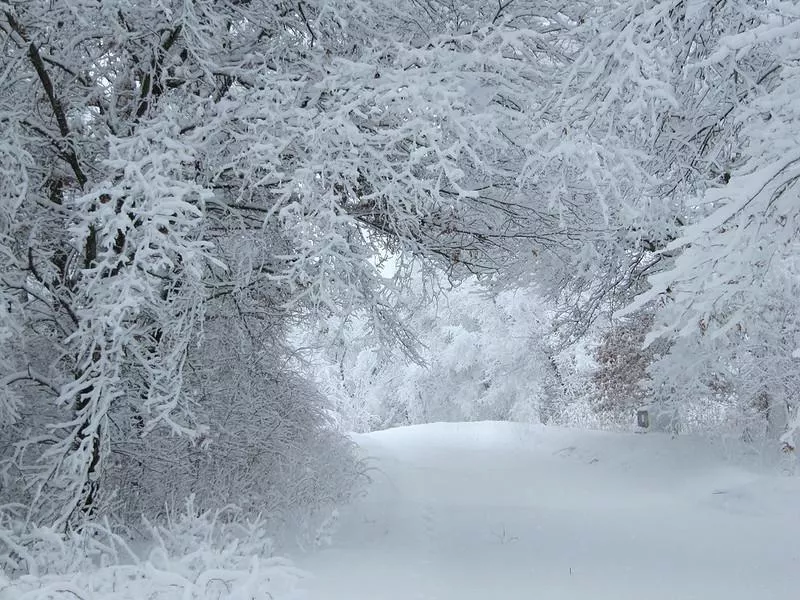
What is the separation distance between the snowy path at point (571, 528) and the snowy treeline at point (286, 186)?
1.42 metres

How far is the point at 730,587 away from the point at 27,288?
19.7 ft

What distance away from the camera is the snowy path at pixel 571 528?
5.89m

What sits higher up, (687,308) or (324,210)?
(324,210)

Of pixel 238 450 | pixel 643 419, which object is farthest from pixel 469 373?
pixel 238 450

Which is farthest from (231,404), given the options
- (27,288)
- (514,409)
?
(514,409)

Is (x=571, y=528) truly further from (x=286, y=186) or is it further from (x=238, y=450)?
(x=286, y=186)

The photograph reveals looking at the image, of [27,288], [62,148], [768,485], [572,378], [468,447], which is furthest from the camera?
[572,378]

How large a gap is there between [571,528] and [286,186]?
5.52m

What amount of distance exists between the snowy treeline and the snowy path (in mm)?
1423

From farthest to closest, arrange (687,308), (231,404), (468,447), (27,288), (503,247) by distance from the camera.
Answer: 1. (468,447)
2. (231,404)
3. (503,247)
4. (27,288)
5. (687,308)

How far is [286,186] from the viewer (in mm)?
4984

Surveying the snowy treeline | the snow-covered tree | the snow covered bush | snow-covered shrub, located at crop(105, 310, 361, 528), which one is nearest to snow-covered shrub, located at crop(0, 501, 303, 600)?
the snowy treeline

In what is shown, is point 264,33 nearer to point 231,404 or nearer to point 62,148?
point 62,148

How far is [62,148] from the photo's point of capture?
18.9 feet
